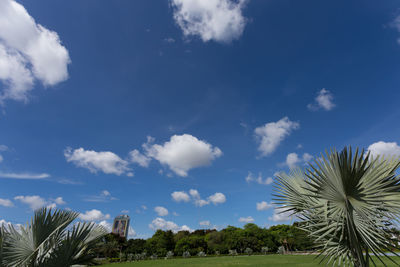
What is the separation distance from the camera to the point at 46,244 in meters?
4.21

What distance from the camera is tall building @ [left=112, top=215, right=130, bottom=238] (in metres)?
172

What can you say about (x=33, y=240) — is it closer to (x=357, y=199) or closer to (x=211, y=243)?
(x=357, y=199)

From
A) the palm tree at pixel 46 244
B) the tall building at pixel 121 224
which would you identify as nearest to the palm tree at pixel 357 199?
the palm tree at pixel 46 244

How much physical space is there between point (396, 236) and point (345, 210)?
124cm

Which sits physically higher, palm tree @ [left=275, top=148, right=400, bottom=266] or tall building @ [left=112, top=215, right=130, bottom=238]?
tall building @ [left=112, top=215, right=130, bottom=238]

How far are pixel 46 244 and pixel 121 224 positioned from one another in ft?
646

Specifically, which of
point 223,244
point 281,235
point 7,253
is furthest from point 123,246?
point 7,253

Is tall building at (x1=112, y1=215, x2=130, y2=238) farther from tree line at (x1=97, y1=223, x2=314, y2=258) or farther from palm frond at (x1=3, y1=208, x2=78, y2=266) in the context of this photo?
palm frond at (x1=3, y1=208, x2=78, y2=266)

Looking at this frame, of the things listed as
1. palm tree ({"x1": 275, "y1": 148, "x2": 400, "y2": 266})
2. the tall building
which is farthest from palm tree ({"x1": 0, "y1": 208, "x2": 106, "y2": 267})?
the tall building

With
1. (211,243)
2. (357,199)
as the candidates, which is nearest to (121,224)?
(211,243)

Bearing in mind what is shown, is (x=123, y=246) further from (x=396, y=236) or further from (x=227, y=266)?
(x=396, y=236)

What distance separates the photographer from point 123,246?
212 feet

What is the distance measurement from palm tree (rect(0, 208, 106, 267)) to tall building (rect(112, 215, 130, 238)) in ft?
637

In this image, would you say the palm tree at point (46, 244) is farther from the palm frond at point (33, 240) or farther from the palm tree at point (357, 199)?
the palm tree at point (357, 199)
